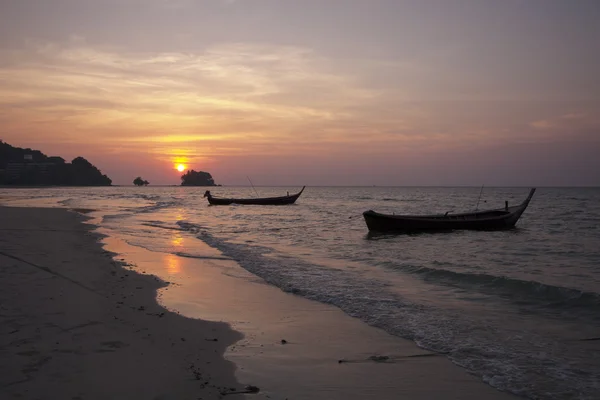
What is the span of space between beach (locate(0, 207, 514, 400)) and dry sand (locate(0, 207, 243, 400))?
0.01 m

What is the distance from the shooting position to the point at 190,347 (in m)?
5.53

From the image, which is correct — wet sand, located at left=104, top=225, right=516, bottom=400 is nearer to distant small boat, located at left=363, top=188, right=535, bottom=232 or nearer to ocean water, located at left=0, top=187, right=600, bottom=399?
ocean water, located at left=0, top=187, right=600, bottom=399

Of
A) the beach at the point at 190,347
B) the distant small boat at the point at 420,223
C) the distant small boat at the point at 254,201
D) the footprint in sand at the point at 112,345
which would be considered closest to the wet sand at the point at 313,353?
the beach at the point at 190,347

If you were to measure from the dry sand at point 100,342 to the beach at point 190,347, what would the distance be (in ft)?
0.04

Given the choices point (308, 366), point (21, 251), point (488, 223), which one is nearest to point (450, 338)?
point (308, 366)

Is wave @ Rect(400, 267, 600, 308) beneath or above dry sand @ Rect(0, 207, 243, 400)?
beneath

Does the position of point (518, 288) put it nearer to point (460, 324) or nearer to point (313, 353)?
Result: point (460, 324)

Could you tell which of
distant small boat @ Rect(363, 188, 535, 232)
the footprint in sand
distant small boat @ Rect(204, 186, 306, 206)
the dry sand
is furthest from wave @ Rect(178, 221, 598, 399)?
distant small boat @ Rect(204, 186, 306, 206)

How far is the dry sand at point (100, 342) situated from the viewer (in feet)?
13.6

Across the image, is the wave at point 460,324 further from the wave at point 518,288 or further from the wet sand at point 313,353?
the wet sand at point 313,353

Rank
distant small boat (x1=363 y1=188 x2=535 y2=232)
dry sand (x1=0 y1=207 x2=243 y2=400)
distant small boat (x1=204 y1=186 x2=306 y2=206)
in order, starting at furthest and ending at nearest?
distant small boat (x1=204 y1=186 x2=306 y2=206) → distant small boat (x1=363 y1=188 x2=535 y2=232) → dry sand (x1=0 y1=207 x2=243 y2=400)

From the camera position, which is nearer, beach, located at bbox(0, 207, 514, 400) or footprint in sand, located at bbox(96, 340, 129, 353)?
beach, located at bbox(0, 207, 514, 400)

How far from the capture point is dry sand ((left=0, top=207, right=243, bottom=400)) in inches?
163

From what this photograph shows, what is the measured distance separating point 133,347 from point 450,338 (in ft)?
14.2
